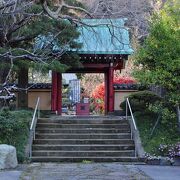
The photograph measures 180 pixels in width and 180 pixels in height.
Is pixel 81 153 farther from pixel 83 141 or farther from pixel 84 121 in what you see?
pixel 84 121

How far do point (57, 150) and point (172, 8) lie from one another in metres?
6.81

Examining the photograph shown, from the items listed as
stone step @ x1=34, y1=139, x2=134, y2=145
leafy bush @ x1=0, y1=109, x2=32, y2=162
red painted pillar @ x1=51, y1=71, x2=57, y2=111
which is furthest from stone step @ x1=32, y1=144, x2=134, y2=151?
red painted pillar @ x1=51, y1=71, x2=57, y2=111

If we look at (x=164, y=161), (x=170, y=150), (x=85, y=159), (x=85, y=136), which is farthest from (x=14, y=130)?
(x=170, y=150)

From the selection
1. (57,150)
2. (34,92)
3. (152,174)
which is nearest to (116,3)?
(34,92)

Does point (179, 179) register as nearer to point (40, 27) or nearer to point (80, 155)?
point (80, 155)

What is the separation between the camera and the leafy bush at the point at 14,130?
14.8m

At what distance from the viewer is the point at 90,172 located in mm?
11438

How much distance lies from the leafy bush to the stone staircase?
1.65 feet

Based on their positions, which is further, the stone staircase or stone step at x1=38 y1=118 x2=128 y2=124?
stone step at x1=38 y1=118 x2=128 y2=124

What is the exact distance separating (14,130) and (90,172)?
15.7 feet

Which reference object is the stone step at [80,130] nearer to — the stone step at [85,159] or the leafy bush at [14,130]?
the leafy bush at [14,130]

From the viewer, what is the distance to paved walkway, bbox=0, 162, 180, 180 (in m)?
10.5

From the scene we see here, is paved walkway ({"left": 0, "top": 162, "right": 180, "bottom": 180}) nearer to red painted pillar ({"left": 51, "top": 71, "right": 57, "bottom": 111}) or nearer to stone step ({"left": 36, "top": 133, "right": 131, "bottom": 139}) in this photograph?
stone step ({"left": 36, "top": 133, "right": 131, "bottom": 139})

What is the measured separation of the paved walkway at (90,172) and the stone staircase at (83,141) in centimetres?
100
